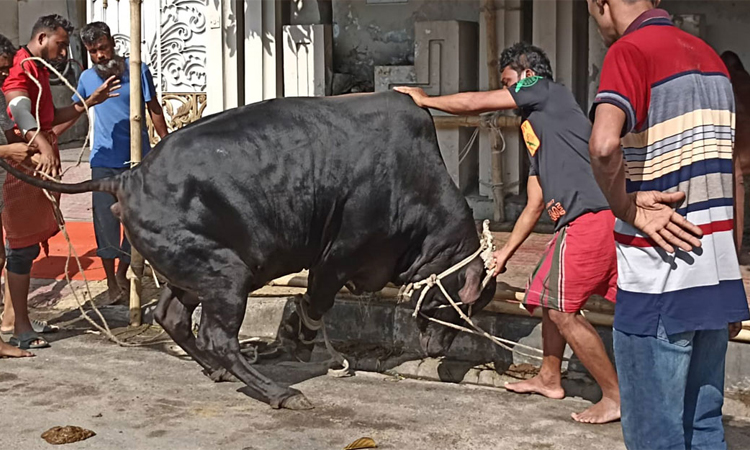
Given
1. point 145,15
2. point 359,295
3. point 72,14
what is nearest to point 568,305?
point 359,295

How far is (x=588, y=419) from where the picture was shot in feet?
15.6

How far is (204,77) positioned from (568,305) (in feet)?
13.9

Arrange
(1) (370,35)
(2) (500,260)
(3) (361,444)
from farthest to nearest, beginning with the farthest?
(1) (370,35) → (2) (500,260) → (3) (361,444)

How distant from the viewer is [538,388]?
5188 mm

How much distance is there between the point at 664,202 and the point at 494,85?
15.6 ft

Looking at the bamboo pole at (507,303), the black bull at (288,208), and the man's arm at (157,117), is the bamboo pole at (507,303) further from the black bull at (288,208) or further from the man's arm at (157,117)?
the man's arm at (157,117)

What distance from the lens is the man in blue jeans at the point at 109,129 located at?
22.5 ft

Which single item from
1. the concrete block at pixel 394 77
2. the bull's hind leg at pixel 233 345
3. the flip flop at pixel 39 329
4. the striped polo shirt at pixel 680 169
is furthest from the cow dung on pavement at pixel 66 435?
the concrete block at pixel 394 77

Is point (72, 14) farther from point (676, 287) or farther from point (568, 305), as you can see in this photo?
point (676, 287)

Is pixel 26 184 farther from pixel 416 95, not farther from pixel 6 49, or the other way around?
pixel 416 95

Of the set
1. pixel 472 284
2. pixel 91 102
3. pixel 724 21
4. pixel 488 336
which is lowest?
pixel 488 336

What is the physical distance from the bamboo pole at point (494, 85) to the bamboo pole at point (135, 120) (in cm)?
260

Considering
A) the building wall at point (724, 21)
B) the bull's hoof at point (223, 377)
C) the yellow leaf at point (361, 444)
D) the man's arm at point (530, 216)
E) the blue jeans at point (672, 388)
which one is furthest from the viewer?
the building wall at point (724, 21)

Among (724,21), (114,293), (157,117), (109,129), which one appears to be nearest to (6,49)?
(109,129)
